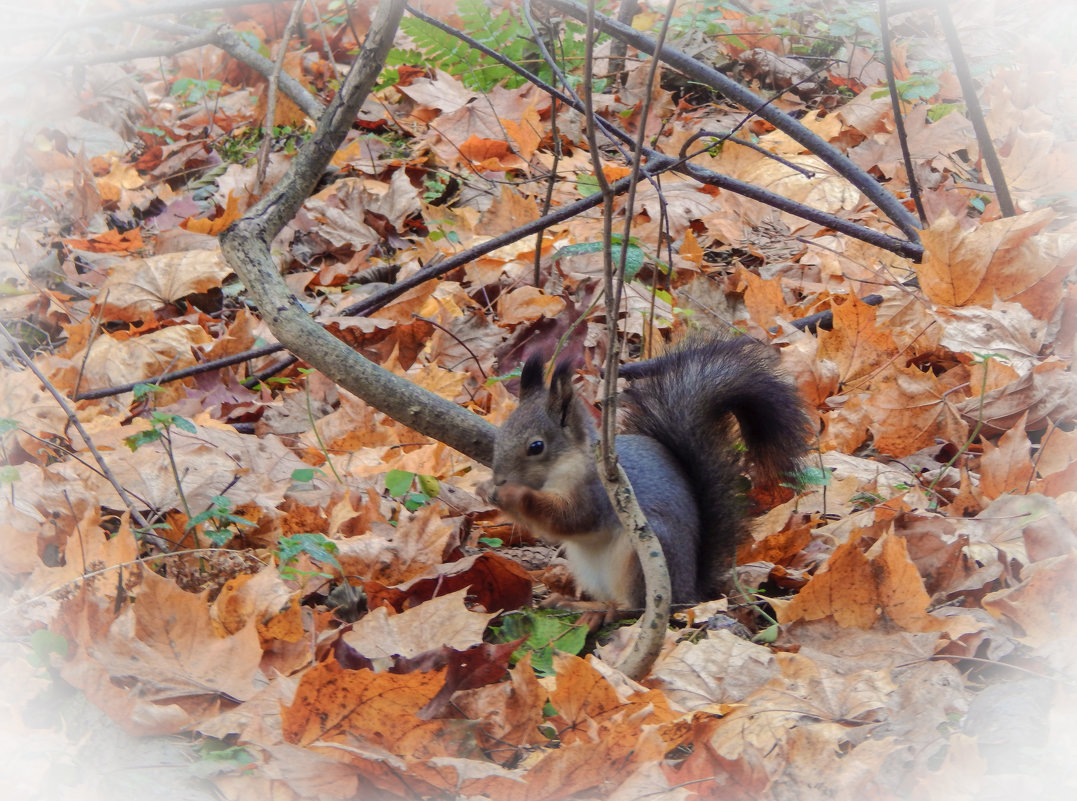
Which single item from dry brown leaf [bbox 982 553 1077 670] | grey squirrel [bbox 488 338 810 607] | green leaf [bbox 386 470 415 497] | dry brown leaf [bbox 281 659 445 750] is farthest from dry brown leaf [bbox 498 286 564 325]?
dry brown leaf [bbox 281 659 445 750]

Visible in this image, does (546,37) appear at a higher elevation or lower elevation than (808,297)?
higher

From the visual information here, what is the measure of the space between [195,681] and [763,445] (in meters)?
1.35

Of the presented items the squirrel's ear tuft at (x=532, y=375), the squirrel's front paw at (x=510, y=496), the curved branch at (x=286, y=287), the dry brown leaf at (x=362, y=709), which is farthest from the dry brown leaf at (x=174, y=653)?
the squirrel's ear tuft at (x=532, y=375)

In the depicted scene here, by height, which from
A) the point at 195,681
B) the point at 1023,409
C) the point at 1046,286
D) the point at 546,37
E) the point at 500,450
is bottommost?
the point at 195,681

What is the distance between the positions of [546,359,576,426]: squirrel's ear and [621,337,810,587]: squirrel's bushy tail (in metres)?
0.30

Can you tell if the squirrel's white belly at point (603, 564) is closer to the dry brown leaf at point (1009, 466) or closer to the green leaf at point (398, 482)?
the green leaf at point (398, 482)

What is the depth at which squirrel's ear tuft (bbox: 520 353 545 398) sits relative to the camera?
6.49ft

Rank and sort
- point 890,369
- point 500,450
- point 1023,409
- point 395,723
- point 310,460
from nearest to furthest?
point 395,723
point 500,450
point 1023,409
point 310,460
point 890,369

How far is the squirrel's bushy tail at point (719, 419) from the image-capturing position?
6.94 feet

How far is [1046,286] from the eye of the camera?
8.01ft

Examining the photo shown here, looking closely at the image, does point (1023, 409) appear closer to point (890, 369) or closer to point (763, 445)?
point (890, 369)

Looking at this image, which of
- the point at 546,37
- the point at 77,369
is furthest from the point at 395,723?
the point at 546,37

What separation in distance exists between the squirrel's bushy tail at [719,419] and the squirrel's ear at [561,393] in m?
0.30

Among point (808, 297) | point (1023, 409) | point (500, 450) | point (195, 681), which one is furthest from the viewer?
point (808, 297)
